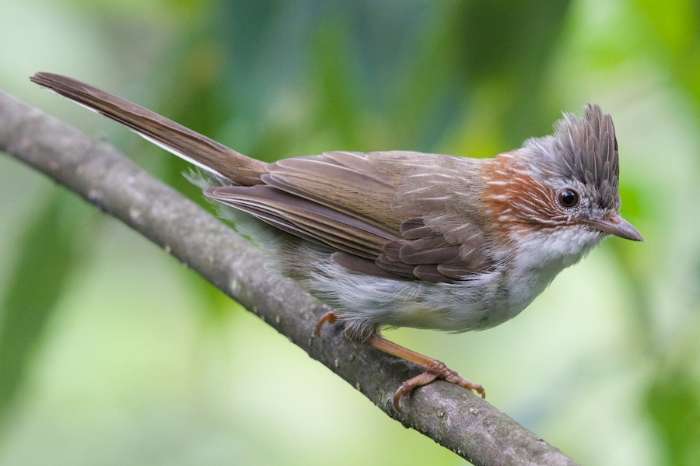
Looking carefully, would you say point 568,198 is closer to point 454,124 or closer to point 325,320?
point 454,124

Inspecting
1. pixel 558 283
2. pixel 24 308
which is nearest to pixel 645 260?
pixel 558 283

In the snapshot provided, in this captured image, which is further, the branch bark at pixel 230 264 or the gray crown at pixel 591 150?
the gray crown at pixel 591 150

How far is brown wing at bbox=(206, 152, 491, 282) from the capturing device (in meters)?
3.95

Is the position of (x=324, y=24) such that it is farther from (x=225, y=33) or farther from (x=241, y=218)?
(x=241, y=218)

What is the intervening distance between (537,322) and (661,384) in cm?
253

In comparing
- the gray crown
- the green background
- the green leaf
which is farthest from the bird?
the green leaf

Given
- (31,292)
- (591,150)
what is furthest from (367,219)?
(31,292)

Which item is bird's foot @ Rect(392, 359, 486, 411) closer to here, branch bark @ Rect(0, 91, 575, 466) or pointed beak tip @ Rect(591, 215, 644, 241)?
branch bark @ Rect(0, 91, 575, 466)

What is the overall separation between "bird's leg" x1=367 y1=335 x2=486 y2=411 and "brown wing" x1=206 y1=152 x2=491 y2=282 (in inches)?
11.0

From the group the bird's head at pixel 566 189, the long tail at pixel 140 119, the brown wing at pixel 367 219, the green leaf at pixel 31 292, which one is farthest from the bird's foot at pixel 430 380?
the green leaf at pixel 31 292

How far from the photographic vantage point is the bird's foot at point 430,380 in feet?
11.3

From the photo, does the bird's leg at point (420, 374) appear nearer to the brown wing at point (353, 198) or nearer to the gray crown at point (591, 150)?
the brown wing at point (353, 198)

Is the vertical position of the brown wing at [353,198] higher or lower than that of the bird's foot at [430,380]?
higher

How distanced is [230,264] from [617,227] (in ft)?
4.92
